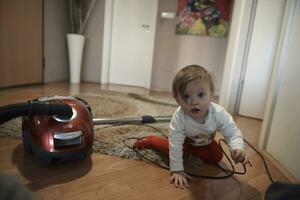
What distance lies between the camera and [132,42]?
9.52ft

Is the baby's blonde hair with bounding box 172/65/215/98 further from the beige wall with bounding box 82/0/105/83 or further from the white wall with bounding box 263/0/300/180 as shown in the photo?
the beige wall with bounding box 82/0/105/83

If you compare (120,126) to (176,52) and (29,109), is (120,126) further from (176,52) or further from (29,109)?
(176,52)

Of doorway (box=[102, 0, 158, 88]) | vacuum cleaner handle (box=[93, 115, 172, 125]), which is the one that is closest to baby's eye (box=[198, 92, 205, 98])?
vacuum cleaner handle (box=[93, 115, 172, 125])

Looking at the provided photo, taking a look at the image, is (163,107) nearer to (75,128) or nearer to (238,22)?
(238,22)

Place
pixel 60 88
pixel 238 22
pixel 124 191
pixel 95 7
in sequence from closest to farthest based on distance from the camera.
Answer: pixel 124 191 → pixel 238 22 → pixel 60 88 → pixel 95 7

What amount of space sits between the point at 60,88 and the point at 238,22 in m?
1.66

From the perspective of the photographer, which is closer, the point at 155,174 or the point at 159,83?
the point at 155,174

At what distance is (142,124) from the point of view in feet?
4.70

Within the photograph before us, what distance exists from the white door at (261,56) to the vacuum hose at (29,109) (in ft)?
5.12

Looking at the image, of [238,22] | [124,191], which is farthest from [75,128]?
[238,22]

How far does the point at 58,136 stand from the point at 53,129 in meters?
0.03

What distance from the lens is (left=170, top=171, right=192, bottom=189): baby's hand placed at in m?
0.86

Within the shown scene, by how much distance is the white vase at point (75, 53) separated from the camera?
2.63 metres

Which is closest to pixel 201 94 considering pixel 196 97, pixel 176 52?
pixel 196 97
